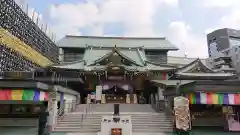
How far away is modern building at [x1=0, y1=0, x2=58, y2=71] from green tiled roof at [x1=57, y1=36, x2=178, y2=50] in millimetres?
3862

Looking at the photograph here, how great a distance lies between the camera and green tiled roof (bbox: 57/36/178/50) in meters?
34.9

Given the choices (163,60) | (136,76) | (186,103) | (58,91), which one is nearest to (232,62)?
(163,60)

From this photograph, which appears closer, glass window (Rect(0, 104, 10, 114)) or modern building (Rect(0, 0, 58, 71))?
glass window (Rect(0, 104, 10, 114))

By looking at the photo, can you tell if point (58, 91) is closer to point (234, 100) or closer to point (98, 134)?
point (98, 134)

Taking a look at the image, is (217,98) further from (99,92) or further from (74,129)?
(99,92)

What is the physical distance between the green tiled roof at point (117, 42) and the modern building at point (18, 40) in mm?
3862

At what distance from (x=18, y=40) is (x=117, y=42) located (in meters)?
16.1

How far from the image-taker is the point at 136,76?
27.5 meters

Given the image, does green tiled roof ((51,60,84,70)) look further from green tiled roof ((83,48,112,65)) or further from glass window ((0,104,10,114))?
glass window ((0,104,10,114))

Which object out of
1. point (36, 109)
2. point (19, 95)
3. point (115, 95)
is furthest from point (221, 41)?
point (19, 95)

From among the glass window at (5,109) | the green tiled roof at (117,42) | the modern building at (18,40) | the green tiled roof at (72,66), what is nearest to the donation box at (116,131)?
the glass window at (5,109)

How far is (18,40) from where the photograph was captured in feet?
89.6

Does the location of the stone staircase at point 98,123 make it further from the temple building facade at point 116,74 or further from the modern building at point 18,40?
the modern building at point 18,40

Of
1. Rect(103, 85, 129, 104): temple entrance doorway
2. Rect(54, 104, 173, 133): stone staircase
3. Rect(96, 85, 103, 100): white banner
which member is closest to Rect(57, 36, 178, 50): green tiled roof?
Rect(103, 85, 129, 104): temple entrance doorway
